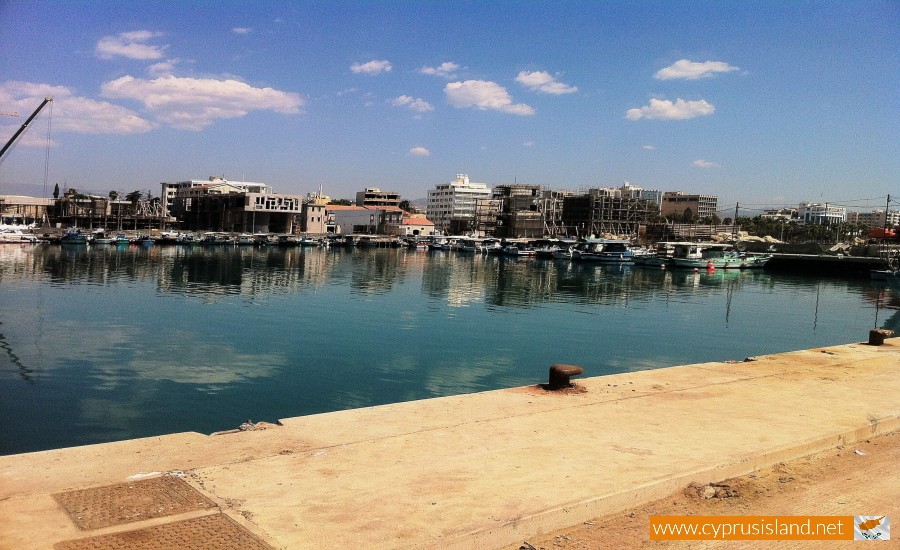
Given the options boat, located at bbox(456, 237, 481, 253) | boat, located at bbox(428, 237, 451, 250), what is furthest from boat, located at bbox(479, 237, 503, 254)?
boat, located at bbox(428, 237, 451, 250)

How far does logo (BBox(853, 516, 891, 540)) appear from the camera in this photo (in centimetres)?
598

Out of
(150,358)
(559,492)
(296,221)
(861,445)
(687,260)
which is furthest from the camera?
(296,221)

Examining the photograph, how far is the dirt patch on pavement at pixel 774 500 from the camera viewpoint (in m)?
5.79

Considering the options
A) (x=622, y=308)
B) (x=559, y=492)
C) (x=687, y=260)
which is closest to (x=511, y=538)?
(x=559, y=492)

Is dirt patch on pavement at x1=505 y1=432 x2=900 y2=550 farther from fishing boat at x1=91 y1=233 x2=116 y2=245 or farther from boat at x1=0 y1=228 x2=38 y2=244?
fishing boat at x1=91 y1=233 x2=116 y2=245

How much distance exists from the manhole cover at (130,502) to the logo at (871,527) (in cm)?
550

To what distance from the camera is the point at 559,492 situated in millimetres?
6492

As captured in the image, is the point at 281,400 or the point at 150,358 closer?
the point at 281,400

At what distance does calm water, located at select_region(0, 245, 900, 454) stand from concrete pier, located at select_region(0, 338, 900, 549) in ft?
18.6

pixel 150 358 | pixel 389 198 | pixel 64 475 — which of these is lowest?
pixel 150 358

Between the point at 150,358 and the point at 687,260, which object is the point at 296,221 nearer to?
the point at 687,260

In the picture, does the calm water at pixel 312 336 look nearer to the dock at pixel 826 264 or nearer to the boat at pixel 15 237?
the dock at pixel 826 264

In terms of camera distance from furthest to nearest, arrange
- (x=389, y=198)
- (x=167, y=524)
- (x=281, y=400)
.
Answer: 1. (x=389, y=198)
2. (x=281, y=400)
3. (x=167, y=524)

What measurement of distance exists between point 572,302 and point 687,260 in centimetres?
4385
